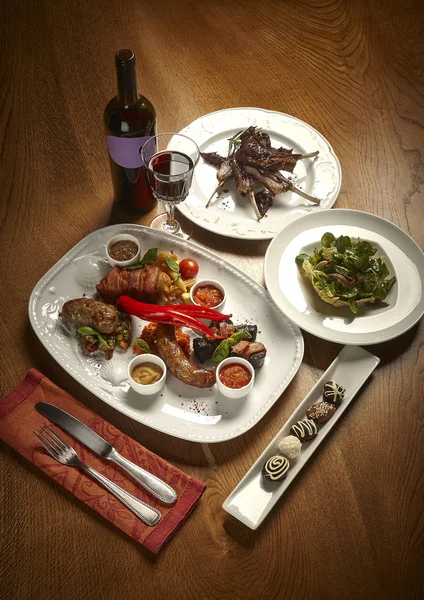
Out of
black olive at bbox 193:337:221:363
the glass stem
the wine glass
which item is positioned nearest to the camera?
black olive at bbox 193:337:221:363

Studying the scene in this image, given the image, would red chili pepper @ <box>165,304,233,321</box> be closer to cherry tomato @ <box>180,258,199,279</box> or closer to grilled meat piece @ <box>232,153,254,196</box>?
cherry tomato @ <box>180,258,199,279</box>

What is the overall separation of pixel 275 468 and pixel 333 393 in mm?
368

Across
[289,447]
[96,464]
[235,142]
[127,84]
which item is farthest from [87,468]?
[235,142]

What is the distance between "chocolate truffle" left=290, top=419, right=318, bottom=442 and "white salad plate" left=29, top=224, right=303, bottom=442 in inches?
5.2

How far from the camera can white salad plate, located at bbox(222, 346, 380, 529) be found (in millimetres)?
1944

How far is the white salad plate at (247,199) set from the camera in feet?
8.77

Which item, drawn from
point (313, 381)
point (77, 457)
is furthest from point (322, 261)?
point (77, 457)

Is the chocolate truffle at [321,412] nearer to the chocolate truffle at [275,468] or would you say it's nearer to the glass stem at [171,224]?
the chocolate truffle at [275,468]

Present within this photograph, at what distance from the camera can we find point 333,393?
216 cm

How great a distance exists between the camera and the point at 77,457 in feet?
6.65

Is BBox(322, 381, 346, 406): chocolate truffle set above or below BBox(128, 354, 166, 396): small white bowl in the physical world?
above

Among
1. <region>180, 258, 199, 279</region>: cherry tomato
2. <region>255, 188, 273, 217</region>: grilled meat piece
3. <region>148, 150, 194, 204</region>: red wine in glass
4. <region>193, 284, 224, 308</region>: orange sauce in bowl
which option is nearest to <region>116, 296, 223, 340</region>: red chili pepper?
<region>193, 284, 224, 308</region>: orange sauce in bowl

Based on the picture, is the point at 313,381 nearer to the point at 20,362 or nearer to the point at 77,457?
the point at 77,457

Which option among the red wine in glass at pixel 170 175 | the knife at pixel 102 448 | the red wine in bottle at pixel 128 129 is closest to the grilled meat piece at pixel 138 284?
the red wine in glass at pixel 170 175
